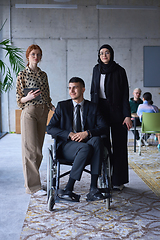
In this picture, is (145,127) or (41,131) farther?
(145,127)

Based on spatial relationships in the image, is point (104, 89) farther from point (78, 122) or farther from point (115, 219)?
point (115, 219)

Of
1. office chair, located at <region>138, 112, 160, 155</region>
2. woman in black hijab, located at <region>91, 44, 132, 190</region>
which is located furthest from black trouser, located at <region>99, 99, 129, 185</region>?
office chair, located at <region>138, 112, 160, 155</region>

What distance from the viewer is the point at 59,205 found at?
264 centimetres

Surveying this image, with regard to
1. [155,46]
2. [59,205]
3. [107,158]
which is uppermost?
[155,46]

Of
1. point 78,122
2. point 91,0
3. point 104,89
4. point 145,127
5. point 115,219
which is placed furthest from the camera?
point 91,0

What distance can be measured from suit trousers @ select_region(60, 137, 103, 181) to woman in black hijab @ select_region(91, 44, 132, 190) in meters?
0.56

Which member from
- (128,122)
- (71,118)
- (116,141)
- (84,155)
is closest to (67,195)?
(84,155)

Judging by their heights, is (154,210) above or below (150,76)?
below

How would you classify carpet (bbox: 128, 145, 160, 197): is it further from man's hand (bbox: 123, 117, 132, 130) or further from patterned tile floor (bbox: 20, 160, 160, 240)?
man's hand (bbox: 123, 117, 132, 130)

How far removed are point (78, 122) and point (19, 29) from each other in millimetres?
6505

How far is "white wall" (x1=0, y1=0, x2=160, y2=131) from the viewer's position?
831 cm

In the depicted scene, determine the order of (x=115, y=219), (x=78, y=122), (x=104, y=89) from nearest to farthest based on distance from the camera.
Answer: (x=115, y=219) → (x=78, y=122) → (x=104, y=89)

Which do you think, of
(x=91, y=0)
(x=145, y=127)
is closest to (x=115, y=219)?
(x=145, y=127)

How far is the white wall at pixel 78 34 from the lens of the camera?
8.31 metres
